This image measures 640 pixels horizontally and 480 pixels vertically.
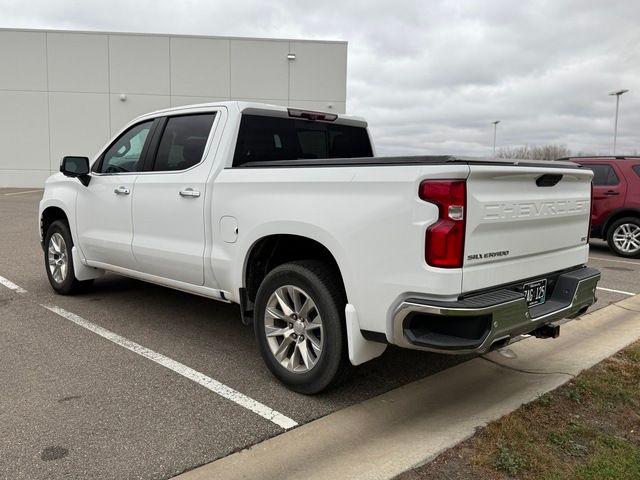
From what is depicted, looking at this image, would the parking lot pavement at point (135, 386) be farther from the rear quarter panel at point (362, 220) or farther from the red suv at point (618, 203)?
the red suv at point (618, 203)

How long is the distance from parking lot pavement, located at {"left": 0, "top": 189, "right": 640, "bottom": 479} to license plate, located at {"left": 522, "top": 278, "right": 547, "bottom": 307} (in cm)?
107

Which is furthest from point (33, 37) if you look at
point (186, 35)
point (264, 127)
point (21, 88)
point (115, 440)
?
point (115, 440)

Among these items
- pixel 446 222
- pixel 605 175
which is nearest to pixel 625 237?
pixel 605 175

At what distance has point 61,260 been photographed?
237 inches

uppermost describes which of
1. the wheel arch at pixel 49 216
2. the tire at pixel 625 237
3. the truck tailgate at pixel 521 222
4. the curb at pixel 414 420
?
the truck tailgate at pixel 521 222

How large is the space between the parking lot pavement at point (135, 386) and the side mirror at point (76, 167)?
1340 millimetres

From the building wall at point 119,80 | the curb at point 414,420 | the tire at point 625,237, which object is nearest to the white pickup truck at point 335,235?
the curb at point 414,420

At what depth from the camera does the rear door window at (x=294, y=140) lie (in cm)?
420

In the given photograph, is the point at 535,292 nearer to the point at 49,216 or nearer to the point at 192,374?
the point at 192,374

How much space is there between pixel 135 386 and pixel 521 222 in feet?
8.74

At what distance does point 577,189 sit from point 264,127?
7.66 feet

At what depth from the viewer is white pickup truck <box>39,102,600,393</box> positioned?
A: 9.25ft

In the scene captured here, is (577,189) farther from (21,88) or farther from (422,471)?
(21,88)

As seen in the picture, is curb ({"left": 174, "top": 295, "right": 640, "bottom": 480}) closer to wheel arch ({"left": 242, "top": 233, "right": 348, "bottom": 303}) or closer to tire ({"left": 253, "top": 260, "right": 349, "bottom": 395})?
tire ({"left": 253, "top": 260, "right": 349, "bottom": 395})
